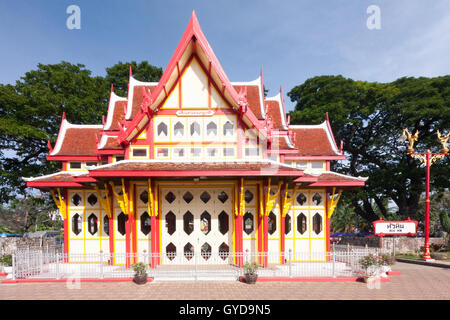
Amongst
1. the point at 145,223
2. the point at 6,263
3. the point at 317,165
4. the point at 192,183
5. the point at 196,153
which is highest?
the point at 196,153

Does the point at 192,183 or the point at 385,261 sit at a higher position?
the point at 192,183

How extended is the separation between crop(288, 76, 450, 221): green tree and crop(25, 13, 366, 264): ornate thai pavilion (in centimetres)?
1695

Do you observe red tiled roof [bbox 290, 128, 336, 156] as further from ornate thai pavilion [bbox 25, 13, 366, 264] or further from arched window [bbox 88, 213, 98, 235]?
arched window [bbox 88, 213, 98, 235]

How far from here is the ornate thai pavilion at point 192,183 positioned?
13117mm

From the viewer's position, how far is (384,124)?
30422mm

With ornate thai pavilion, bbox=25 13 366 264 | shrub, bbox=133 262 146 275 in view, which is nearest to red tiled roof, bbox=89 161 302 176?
ornate thai pavilion, bbox=25 13 366 264

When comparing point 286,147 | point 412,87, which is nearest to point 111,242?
point 286,147

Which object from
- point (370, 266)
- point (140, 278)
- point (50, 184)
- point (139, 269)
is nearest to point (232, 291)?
point (140, 278)

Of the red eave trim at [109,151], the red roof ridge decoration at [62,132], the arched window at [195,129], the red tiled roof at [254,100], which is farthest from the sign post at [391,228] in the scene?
the red roof ridge decoration at [62,132]

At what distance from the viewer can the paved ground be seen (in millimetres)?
9195

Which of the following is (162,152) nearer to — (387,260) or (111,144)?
(111,144)

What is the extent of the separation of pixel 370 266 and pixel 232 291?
236 inches
